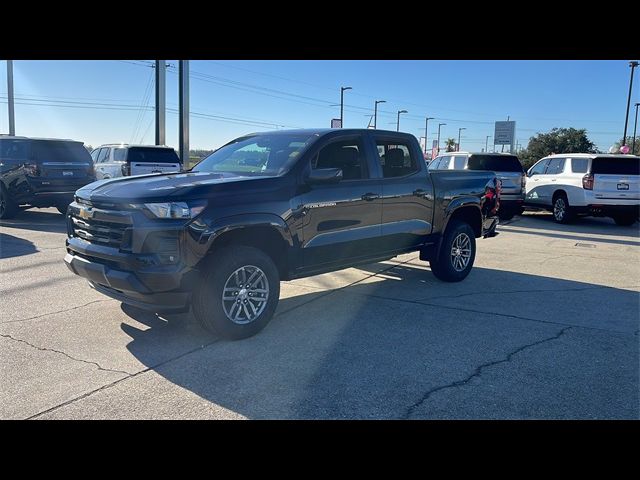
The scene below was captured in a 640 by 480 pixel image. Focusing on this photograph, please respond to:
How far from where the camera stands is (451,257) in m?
7.31

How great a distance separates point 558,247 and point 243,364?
29.5 ft

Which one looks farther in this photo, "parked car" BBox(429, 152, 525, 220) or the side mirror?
"parked car" BBox(429, 152, 525, 220)

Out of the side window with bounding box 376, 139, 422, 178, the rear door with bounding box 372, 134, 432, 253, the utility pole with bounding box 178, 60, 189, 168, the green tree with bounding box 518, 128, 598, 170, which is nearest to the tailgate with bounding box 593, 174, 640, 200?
the rear door with bounding box 372, 134, 432, 253

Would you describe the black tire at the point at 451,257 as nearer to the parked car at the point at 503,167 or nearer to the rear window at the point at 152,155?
the parked car at the point at 503,167

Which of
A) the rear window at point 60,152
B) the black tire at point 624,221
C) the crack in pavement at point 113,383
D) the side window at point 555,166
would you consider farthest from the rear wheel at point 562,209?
the crack in pavement at point 113,383

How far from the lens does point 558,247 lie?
11.2m

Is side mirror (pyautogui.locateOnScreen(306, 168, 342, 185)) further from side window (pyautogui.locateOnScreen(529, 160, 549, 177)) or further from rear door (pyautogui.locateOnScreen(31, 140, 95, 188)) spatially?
side window (pyautogui.locateOnScreen(529, 160, 549, 177))

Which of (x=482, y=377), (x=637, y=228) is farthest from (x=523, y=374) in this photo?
(x=637, y=228)

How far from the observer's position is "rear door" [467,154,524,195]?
51.5ft

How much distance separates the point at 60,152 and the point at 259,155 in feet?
29.6

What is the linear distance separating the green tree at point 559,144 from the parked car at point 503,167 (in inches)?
1494

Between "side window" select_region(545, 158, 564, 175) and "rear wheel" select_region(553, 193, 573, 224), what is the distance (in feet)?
2.51

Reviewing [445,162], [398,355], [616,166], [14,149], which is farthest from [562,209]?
[14,149]
